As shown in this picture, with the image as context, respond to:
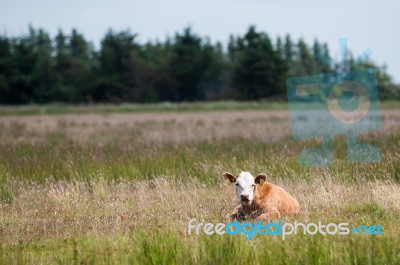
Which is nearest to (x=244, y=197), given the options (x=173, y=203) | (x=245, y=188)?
(x=245, y=188)

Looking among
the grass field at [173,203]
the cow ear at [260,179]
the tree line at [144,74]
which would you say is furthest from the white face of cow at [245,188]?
the tree line at [144,74]

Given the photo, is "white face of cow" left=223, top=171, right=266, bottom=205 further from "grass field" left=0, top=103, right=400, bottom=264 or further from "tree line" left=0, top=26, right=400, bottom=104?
"tree line" left=0, top=26, right=400, bottom=104

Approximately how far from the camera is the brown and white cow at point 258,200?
8.19m

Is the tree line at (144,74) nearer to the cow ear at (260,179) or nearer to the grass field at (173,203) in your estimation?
the grass field at (173,203)

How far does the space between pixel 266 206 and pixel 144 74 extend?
6130 centimetres

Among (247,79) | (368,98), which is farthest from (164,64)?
(368,98)

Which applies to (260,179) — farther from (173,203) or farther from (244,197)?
(173,203)

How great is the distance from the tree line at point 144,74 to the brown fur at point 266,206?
54.8 meters

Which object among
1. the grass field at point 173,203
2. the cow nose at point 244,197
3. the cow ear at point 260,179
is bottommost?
the grass field at point 173,203

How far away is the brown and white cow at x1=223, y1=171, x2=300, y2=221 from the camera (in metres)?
8.19

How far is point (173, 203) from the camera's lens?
378 inches

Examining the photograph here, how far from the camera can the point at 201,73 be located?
69.4m

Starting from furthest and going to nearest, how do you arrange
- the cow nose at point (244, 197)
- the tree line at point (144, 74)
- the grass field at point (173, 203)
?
1. the tree line at point (144, 74)
2. the cow nose at point (244, 197)
3. the grass field at point (173, 203)

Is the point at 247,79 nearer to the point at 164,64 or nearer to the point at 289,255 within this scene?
the point at 164,64
